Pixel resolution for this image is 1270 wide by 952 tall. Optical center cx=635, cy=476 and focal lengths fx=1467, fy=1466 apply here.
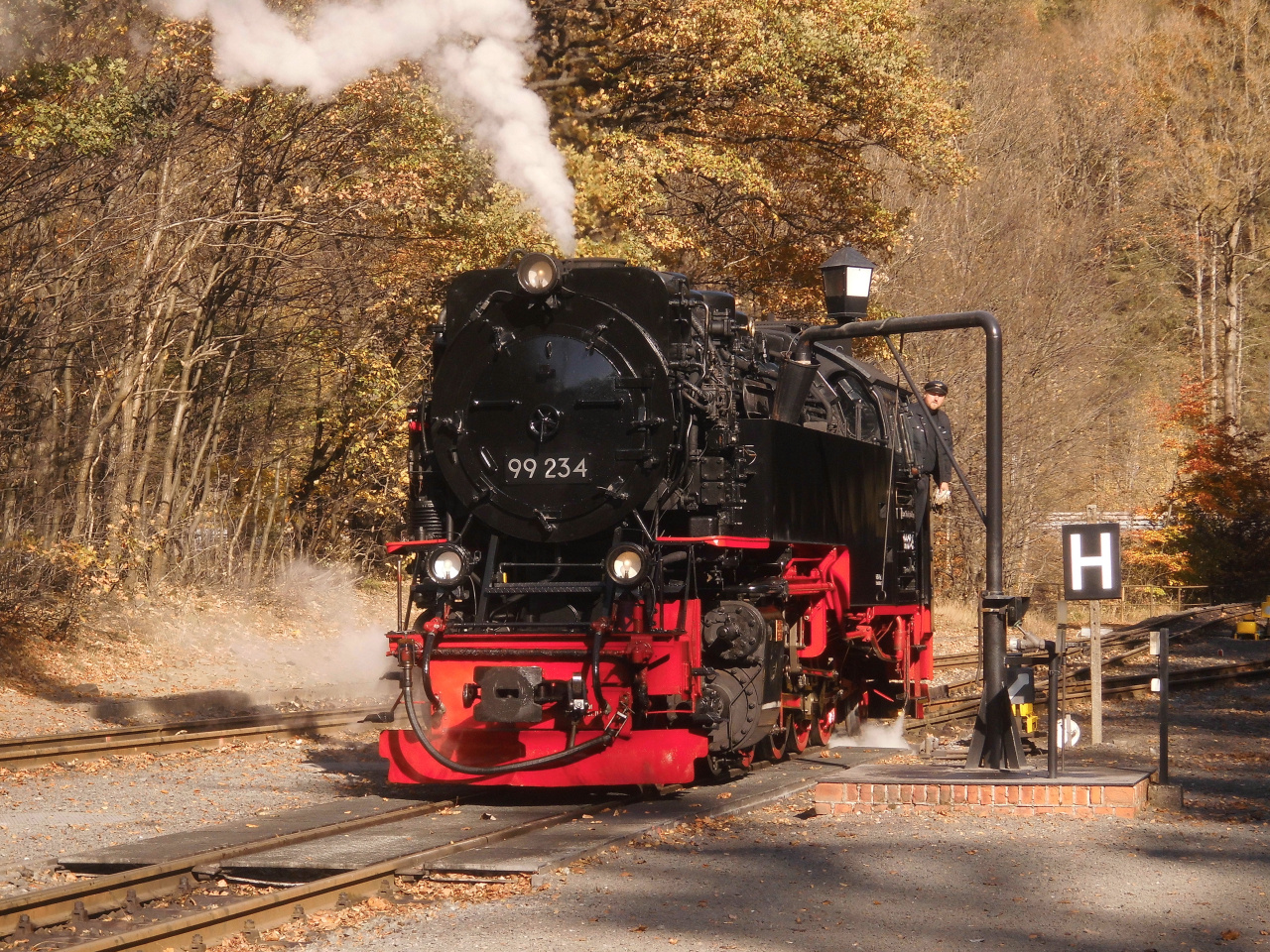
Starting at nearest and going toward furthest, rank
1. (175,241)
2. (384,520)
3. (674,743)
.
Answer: (674,743) → (175,241) → (384,520)

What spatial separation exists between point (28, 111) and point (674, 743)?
32.4 feet

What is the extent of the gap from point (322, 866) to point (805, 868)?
2339mm

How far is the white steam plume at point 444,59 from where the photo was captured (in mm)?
12036

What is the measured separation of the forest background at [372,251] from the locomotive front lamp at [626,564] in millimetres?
7711

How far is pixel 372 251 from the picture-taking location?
900 inches

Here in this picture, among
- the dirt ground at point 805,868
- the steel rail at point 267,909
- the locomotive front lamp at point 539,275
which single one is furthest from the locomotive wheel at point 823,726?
the steel rail at point 267,909

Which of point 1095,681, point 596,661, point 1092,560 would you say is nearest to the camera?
point 596,661

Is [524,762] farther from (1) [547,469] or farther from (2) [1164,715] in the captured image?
(2) [1164,715]

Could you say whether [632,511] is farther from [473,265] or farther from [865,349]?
[865,349]

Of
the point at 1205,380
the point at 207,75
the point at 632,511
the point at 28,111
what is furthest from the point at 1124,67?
the point at 632,511

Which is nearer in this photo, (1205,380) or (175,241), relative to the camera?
(175,241)

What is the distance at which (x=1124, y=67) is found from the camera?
40.8 metres

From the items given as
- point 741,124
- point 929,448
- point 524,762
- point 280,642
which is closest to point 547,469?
point 524,762

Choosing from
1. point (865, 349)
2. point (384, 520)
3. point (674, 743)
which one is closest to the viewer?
point (674, 743)
